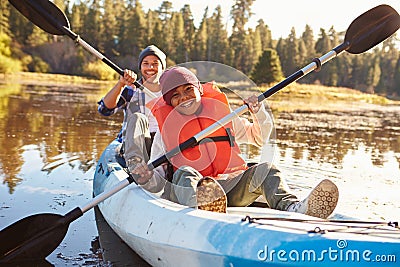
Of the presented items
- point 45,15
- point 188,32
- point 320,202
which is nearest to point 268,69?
point 188,32

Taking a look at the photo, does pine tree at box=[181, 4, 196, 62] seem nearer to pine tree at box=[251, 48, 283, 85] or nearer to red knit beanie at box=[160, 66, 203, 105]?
pine tree at box=[251, 48, 283, 85]

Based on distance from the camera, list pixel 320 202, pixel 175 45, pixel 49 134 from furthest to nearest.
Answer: pixel 175 45 → pixel 49 134 → pixel 320 202

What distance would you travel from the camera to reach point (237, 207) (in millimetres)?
3045

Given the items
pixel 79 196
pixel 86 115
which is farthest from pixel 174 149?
pixel 86 115

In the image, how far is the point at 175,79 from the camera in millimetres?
3127

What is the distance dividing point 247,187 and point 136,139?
0.80 m

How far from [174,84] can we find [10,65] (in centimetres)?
2915

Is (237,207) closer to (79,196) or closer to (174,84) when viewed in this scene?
(174,84)

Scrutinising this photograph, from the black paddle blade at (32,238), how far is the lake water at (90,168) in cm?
8

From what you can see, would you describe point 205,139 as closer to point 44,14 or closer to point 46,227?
point 46,227

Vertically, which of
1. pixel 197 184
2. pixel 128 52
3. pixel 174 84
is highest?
pixel 128 52

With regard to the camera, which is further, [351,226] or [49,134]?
[49,134]

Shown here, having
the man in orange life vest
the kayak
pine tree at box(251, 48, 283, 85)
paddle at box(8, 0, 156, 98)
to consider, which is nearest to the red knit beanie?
the man in orange life vest

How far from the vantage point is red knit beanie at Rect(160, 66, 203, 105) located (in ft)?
10.2
